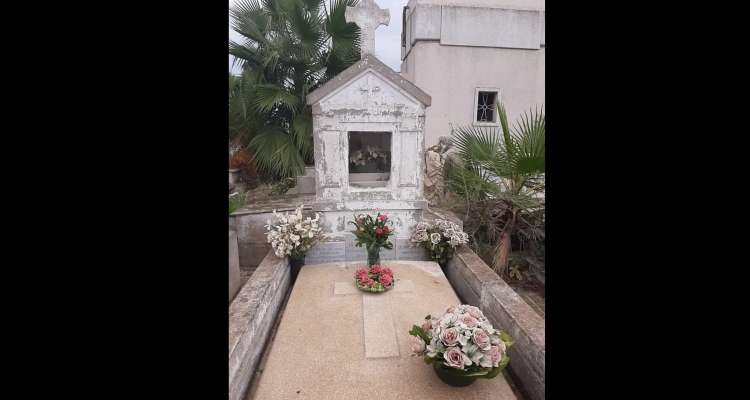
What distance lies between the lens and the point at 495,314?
304cm

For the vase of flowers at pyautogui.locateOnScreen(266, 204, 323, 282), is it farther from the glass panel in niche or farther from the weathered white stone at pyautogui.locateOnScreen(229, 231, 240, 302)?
the glass panel in niche

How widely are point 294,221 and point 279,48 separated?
4.18 m

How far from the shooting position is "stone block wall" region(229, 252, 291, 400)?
2.23 meters

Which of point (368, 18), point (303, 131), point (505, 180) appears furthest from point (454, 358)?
point (303, 131)

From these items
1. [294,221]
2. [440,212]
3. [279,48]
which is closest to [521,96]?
[440,212]

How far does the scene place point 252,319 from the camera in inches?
104

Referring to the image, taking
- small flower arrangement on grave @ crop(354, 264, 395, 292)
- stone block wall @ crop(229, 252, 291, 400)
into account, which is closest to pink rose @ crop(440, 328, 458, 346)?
stone block wall @ crop(229, 252, 291, 400)

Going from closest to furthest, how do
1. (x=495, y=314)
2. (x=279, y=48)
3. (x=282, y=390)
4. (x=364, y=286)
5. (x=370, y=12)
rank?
(x=282, y=390)
(x=495, y=314)
(x=364, y=286)
(x=370, y=12)
(x=279, y=48)

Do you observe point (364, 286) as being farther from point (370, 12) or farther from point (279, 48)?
point (279, 48)

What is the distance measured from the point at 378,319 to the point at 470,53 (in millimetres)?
7237

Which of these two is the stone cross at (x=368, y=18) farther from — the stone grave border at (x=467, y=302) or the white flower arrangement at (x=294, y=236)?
the stone grave border at (x=467, y=302)

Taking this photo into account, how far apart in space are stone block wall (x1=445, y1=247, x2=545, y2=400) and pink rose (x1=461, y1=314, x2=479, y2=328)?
0.47 meters

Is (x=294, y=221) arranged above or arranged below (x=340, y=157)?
below
